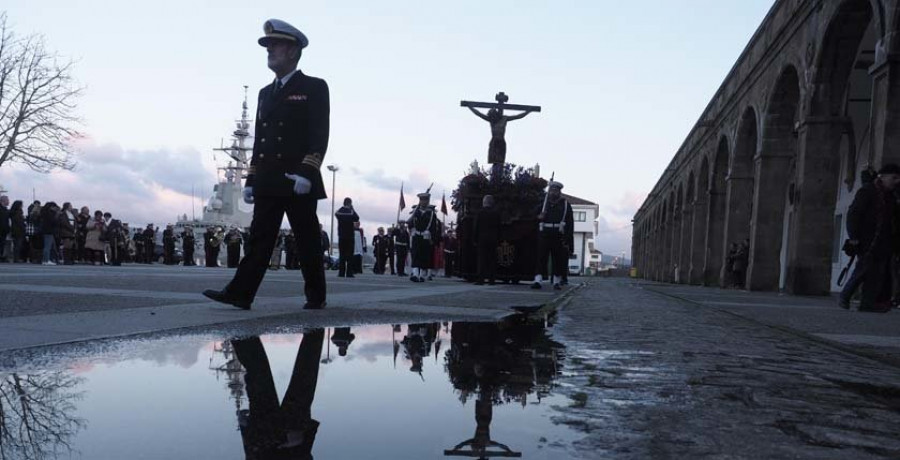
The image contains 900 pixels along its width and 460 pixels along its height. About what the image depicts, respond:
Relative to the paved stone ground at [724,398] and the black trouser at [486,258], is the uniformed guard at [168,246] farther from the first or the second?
the paved stone ground at [724,398]

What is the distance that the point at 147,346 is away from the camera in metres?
2.83

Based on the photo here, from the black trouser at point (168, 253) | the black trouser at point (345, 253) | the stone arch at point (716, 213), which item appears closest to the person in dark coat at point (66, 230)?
the black trouser at point (168, 253)

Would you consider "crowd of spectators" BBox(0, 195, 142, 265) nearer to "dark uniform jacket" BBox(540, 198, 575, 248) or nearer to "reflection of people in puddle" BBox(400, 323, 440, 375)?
"dark uniform jacket" BBox(540, 198, 575, 248)

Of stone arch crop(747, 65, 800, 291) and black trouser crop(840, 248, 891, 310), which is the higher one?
stone arch crop(747, 65, 800, 291)

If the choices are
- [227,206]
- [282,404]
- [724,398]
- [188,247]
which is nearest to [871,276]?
[724,398]

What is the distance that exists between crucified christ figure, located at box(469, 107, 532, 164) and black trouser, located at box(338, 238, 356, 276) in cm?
613

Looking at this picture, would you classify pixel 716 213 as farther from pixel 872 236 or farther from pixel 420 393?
pixel 420 393

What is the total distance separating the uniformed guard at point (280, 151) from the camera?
477cm

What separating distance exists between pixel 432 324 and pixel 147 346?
6.10 feet

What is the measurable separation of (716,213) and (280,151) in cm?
2332

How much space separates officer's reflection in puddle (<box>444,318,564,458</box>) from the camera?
1.59m

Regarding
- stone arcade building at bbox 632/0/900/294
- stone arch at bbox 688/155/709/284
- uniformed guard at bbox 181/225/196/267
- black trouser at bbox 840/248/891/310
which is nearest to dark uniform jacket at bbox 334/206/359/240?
stone arcade building at bbox 632/0/900/294

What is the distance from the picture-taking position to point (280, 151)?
4.80 metres

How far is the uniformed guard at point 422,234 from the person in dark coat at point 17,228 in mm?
11623
